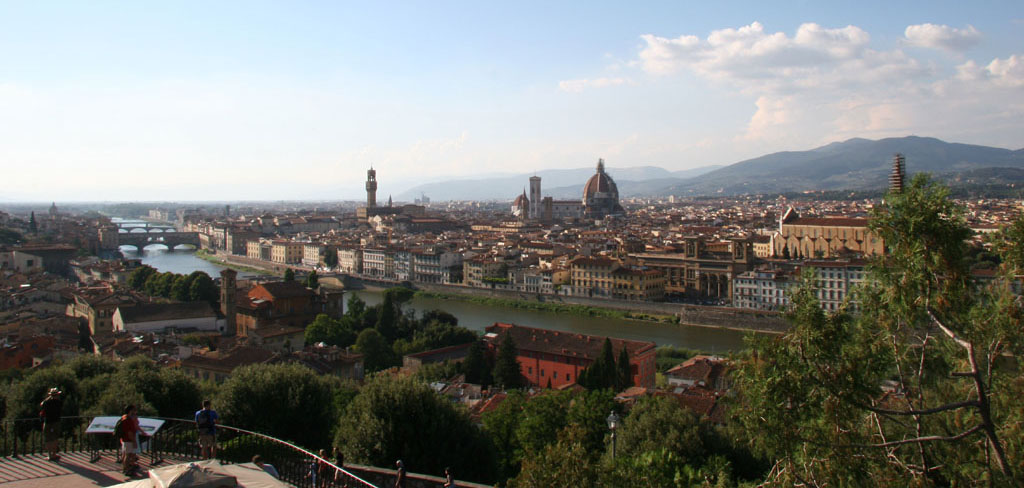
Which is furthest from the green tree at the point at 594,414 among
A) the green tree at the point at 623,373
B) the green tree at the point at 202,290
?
the green tree at the point at 202,290

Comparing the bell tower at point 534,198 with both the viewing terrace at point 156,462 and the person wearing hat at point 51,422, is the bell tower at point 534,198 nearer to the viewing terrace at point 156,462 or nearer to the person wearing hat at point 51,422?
the viewing terrace at point 156,462

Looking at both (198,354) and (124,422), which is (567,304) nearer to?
(198,354)

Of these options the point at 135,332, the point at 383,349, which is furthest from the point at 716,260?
the point at 135,332

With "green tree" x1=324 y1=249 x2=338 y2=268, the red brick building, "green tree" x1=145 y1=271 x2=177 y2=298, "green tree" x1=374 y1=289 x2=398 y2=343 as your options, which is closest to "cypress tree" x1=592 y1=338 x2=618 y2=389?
the red brick building

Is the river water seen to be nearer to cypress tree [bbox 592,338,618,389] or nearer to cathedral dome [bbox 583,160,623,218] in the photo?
cypress tree [bbox 592,338,618,389]

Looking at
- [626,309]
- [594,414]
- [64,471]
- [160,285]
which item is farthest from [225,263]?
[64,471]

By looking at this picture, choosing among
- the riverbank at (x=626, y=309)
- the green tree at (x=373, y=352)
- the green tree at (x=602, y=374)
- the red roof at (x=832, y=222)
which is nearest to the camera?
the green tree at (x=602, y=374)

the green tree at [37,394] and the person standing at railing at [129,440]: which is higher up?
the person standing at railing at [129,440]
